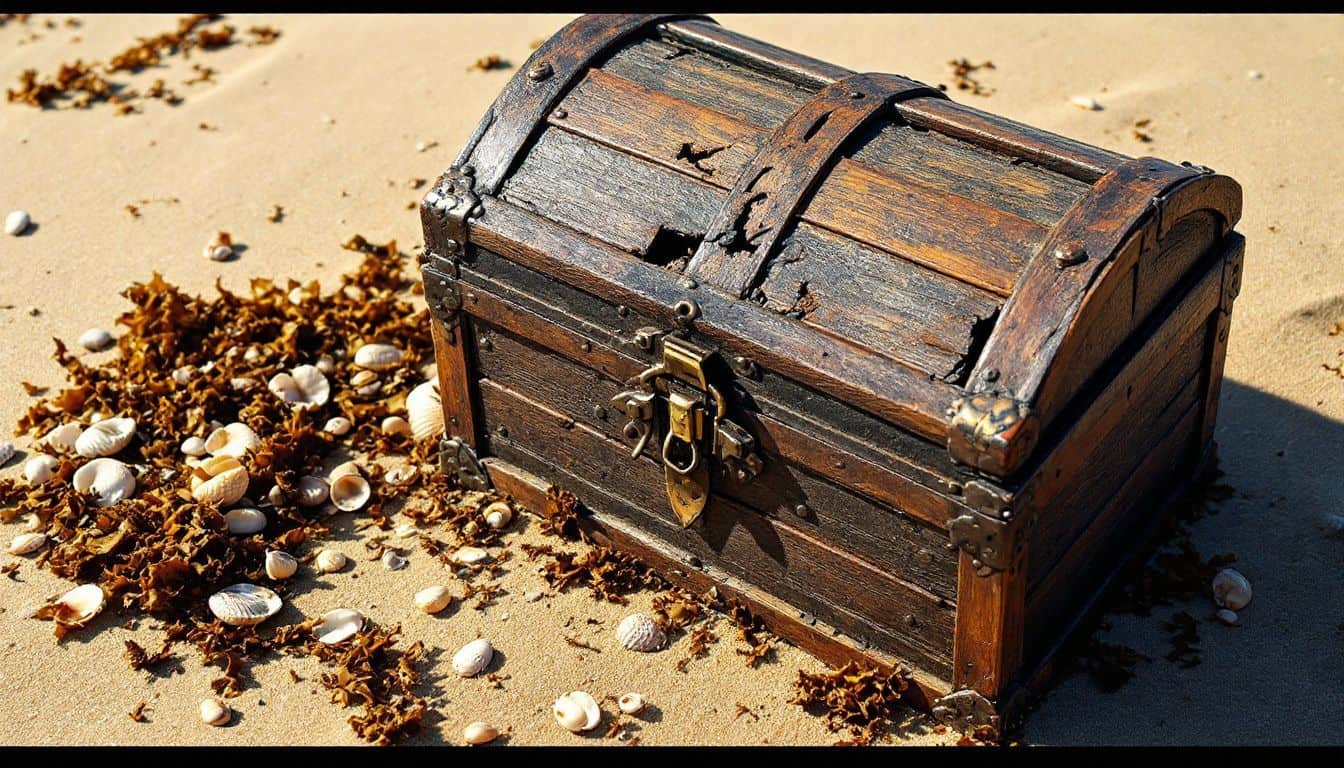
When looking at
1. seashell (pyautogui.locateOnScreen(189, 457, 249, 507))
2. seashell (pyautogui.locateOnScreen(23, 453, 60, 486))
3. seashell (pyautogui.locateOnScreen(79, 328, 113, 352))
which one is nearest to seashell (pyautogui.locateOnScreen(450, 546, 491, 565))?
seashell (pyautogui.locateOnScreen(189, 457, 249, 507))

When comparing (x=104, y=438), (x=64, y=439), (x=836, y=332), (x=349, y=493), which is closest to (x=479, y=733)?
(x=349, y=493)

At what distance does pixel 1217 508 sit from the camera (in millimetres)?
4574

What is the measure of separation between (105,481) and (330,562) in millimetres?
764

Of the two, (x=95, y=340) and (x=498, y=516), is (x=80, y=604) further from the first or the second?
(x=95, y=340)

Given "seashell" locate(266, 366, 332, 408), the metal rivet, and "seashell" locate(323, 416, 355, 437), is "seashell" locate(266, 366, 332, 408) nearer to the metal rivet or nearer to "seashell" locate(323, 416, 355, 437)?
"seashell" locate(323, 416, 355, 437)

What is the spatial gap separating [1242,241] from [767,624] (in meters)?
1.57

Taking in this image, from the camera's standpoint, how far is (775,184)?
397 cm

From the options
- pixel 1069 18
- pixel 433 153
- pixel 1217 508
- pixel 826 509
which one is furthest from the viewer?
pixel 1069 18

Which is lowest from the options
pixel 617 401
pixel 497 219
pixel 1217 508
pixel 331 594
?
pixel 331 594

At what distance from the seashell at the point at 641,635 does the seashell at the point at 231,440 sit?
1.33m

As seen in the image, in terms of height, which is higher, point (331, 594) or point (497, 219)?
point (497, 219)

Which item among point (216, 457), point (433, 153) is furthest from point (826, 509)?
point (433, 153)

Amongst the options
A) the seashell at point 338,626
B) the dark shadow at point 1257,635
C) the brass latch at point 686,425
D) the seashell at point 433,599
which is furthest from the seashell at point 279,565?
the dark shadow at point 1257,635

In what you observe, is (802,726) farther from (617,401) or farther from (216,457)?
(216,457)
